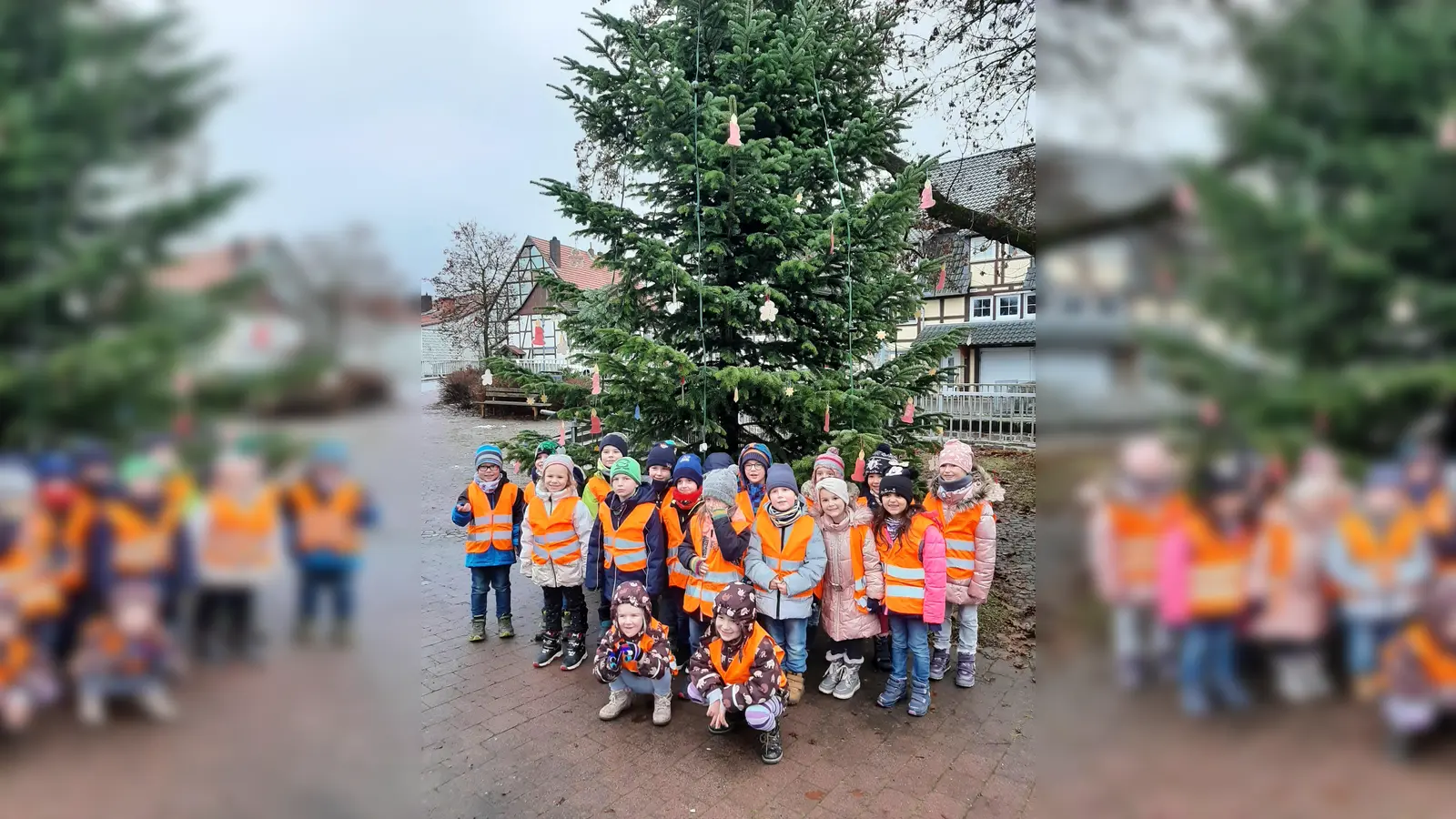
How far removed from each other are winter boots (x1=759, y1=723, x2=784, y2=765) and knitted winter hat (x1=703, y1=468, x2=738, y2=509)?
146 centimetres

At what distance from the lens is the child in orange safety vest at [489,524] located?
19.4 ft

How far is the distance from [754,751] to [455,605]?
4.29m

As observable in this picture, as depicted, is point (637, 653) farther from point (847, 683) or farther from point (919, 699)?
point (919, 699)

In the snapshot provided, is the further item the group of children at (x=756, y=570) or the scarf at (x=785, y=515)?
the scarf at (x=785, y=515)

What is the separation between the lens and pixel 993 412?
1862 cm

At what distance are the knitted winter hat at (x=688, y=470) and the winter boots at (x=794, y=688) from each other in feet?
5.23

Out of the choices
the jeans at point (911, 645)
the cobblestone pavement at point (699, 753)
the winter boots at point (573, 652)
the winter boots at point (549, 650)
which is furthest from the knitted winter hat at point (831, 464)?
the winter boots at point (549, 650)
